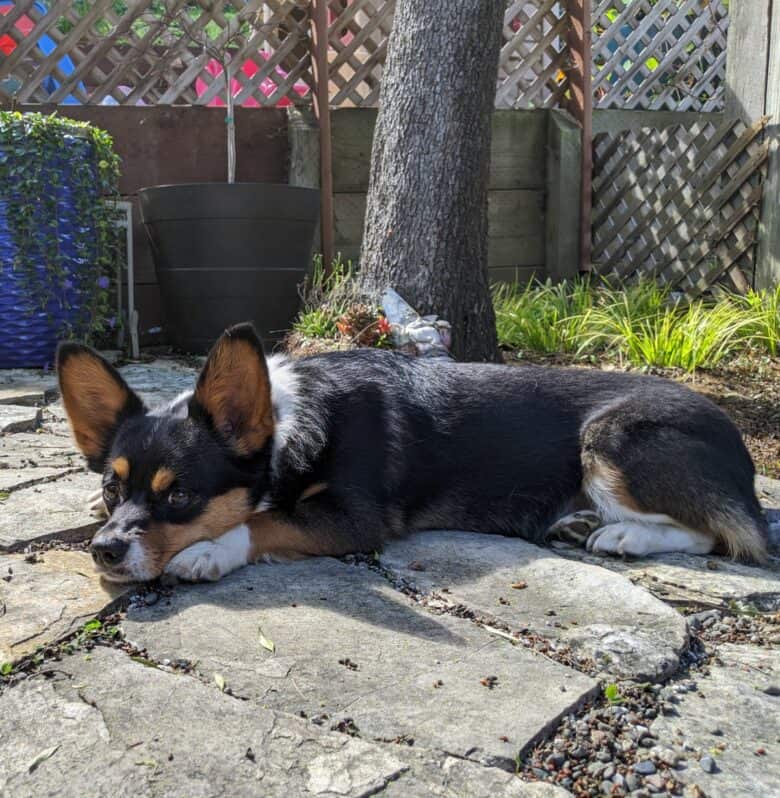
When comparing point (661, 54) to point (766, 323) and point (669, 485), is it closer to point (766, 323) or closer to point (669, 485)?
point (766, 323)

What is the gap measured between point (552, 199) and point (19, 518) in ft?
19.5

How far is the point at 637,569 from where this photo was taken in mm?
2814

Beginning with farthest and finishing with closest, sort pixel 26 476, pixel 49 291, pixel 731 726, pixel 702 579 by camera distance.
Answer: pixel 49 291, pixel 26 476, pixel 702 579, pixel 731 726

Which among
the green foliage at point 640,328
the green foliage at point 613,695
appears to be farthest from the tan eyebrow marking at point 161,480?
the green foliage at point 640,328

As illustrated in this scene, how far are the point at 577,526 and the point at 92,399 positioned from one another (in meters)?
1.62

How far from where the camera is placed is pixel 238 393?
2.68 m

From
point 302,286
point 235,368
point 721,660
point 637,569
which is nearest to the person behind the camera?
point 721,660

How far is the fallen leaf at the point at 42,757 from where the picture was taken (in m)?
1.57

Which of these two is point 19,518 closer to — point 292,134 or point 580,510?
point 580,510

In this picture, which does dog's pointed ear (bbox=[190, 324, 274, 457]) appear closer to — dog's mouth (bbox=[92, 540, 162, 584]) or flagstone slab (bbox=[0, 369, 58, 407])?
dog's mouth (bbox=[92, 540, 162, 584])

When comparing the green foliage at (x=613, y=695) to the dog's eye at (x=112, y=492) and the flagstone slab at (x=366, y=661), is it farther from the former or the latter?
the dog's eye at (x=112, y=492)

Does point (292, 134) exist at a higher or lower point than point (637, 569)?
higher

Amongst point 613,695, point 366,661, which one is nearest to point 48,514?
point 366,661

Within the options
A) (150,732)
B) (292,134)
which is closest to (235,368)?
(150,732)
